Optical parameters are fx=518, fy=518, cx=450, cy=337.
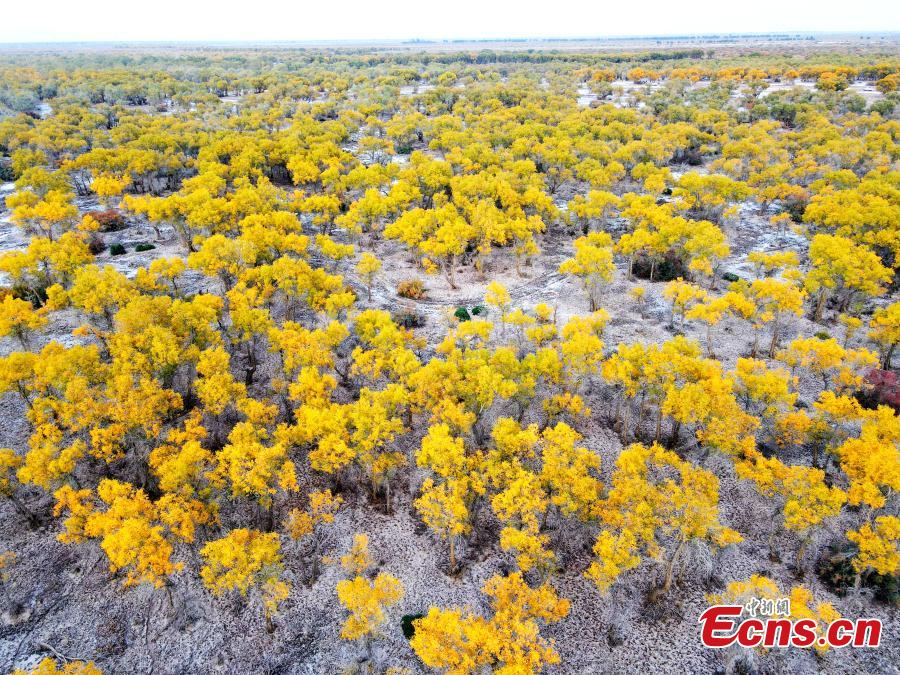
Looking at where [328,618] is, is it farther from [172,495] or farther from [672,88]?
[672,88]

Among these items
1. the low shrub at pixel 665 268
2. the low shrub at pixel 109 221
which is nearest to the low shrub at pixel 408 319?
the low shrub at pixel 665 268

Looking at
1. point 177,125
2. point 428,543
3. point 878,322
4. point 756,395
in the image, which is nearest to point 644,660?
point 428,543

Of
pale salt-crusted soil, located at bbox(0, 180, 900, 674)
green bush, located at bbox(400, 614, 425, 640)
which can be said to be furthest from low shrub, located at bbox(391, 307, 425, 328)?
green bush, located at bbox(400, 614, 425, 640)

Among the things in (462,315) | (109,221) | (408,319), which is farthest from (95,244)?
(462,315)

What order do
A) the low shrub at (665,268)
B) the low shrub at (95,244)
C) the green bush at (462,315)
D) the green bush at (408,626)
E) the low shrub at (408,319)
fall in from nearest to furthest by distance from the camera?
the green bush at (408,626)
the low shrub at (408,319)
the green bush at (462,315)
the low shrub at (665,268)
the low shrub at (95,244)

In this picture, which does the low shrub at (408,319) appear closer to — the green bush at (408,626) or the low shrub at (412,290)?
the low shrub at (412,290)

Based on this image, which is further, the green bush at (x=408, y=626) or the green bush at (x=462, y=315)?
the green bush at (x=462, y=315)

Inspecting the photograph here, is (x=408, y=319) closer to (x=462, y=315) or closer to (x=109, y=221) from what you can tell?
(x=462, y=315)

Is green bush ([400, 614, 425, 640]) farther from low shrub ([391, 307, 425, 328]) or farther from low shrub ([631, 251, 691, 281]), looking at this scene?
low shrub ([631, 251, 691, 281])

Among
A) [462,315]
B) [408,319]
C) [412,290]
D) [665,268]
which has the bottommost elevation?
[408,319]
